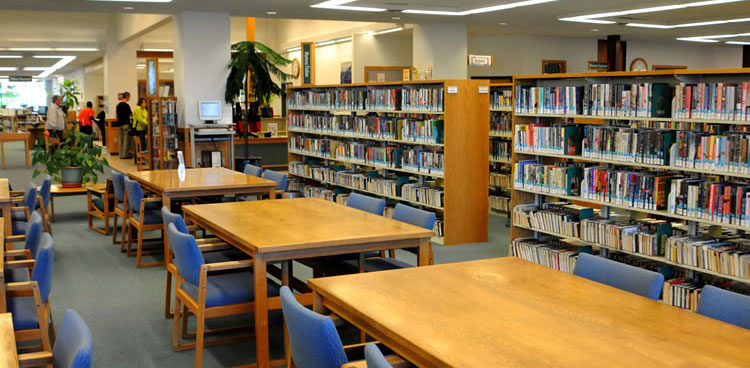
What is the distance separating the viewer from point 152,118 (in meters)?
Answer: 12.1

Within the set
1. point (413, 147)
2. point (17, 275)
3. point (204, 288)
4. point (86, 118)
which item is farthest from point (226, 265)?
point (86, 118)

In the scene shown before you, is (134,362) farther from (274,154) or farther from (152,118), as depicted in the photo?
(274,154)

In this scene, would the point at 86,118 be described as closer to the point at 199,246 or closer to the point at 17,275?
the point at 17,275

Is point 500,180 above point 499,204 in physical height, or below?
above

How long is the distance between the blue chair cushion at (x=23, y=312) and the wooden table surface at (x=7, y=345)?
102cm

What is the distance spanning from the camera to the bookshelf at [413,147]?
8.06m

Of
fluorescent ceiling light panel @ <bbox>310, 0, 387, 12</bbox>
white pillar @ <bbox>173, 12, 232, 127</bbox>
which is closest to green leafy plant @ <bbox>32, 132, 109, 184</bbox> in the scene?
white pillar @ <bbox>173, 12, 232, 127</bbox>

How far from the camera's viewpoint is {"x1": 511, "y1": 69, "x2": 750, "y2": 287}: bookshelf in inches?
199

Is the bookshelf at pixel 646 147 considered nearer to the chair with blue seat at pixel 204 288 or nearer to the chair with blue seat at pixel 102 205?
the chair with blue seat at pixel 204 288

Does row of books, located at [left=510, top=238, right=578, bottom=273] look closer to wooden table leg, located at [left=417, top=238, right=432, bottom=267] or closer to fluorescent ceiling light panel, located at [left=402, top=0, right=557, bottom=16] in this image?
wooden table leg, located at [left=417, top=238, right=432, bottom=267]

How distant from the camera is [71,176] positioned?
9648 mm

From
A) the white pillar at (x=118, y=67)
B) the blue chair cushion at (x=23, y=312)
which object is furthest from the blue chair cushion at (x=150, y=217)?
the white pillar at (x=118, y=67)

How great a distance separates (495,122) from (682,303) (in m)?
4.86

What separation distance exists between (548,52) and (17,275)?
14.5m
